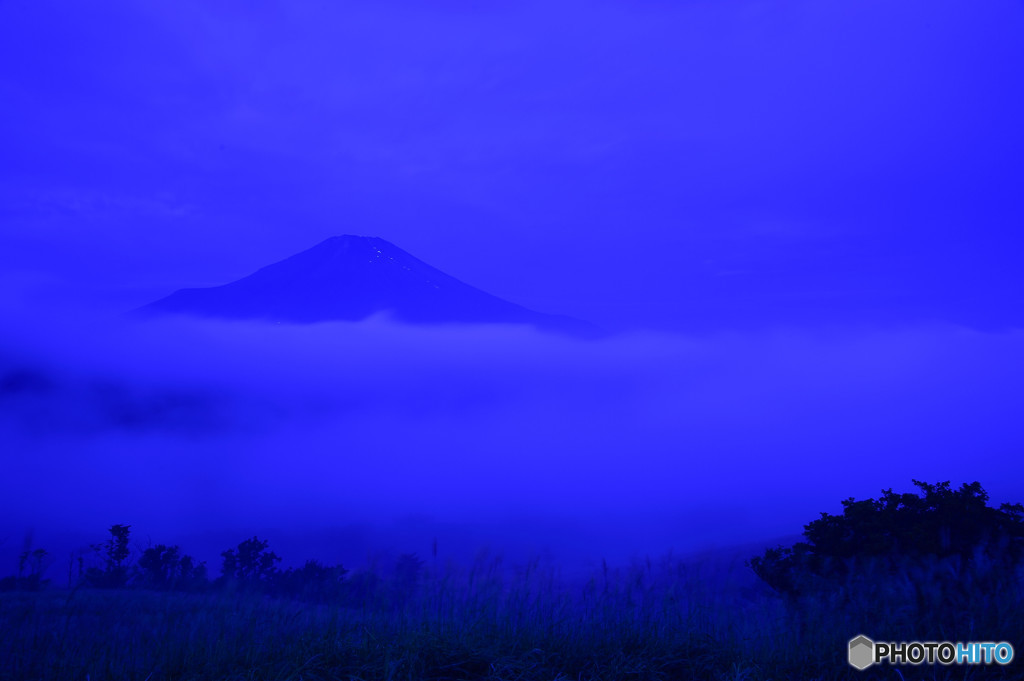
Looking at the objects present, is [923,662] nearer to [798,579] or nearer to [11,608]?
[798,579]

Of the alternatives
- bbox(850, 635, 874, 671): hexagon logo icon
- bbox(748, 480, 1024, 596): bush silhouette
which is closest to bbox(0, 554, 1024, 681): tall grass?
bbox(850, 635, 874, 671): hexagon logo icon

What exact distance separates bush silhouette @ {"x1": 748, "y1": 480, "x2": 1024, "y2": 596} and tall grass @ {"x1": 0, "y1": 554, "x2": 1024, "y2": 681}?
61 cm

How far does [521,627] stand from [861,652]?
8.33ft

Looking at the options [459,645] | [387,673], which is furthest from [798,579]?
[387,673]

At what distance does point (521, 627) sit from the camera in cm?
574

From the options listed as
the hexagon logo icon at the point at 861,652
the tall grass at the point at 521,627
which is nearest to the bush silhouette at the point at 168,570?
the tall grass at the point at 521,627

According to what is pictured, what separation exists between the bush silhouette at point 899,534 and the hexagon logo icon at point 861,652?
1.15 meters

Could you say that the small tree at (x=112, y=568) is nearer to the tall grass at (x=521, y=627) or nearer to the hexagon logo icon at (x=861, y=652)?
the tall grass at (x=521, y=627)

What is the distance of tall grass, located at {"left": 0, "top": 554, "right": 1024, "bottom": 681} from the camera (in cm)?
506

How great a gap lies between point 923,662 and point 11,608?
23.4 feet

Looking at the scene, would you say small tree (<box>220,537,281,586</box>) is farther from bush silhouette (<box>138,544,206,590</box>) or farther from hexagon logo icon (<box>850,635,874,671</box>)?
hexagon logo icon (<box>850,635,874,671</box>)

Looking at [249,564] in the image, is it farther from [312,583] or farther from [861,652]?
[861,652]

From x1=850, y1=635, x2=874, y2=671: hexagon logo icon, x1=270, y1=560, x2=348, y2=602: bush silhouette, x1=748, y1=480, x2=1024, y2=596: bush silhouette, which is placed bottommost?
x1=850, y1=635, x2=874, y2=671: hexagon logo icon

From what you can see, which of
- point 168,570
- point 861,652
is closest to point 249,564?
point 168,570
